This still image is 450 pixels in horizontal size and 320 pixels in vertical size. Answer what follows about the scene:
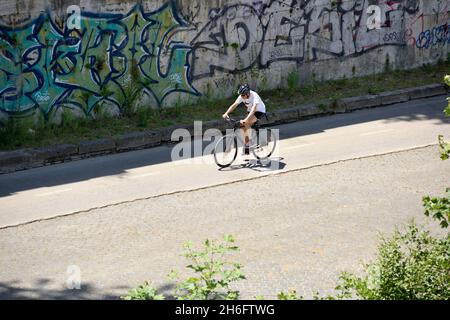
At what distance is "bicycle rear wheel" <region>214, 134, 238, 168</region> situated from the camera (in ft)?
46.0

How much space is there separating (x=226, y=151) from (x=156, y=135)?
6.58ft

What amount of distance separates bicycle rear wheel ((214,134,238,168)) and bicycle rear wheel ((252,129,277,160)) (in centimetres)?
44

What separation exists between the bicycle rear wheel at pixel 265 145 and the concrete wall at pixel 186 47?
3.06m

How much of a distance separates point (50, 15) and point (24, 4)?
518 millimetres

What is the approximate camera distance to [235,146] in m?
14.2

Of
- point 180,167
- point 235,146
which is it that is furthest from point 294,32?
point 180,167

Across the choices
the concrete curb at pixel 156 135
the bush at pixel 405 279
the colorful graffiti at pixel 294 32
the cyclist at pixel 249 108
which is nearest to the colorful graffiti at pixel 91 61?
the colorful graffiti at pixel 294 32

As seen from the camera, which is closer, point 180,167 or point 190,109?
point 180,167

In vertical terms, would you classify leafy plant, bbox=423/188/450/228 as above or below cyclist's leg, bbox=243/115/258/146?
below

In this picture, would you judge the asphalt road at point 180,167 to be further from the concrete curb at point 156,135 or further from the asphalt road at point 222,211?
the concrete curb at point 156,135

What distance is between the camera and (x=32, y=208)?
12078mm

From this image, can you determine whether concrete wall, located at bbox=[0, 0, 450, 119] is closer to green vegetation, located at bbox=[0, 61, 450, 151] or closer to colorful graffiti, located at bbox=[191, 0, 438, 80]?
colorful graffiti, located at bbox=[191, 0, 438, 80]

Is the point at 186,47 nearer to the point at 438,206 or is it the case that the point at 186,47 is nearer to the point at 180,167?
the point at 180,167

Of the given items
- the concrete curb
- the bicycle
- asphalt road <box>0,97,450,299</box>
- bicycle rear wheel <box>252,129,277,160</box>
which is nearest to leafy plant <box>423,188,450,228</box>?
asphalt road <box>0,97,450,299</box>
